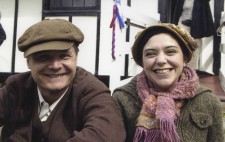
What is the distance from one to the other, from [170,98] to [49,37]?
74cm

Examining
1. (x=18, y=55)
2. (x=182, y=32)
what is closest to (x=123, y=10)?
(x=182, y=32)

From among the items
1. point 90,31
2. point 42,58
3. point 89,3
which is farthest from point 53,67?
point 89,3

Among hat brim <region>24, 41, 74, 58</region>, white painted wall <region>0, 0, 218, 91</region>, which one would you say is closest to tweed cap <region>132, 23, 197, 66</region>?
hat brim <region>24, 41, 74, 58</region>

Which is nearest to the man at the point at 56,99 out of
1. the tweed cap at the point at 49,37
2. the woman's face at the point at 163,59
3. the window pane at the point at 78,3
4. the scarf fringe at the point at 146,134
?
the tweed cap at the point at 49,37

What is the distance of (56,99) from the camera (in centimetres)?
160

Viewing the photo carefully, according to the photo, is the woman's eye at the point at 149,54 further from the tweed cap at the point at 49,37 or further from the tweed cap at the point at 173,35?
the tweed cap at the point at 49,37

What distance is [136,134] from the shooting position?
165 centimetres

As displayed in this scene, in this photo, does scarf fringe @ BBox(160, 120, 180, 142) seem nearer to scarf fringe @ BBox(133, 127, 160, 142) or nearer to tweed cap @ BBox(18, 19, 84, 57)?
scarf fringe @ BBox(133, 127, 160, 142)

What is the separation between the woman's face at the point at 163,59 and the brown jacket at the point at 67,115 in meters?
0.30

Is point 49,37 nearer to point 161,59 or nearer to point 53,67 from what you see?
point 53,67

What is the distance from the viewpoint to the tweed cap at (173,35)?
5.32 ft

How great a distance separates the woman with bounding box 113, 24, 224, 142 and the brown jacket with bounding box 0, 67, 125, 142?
0.71ft

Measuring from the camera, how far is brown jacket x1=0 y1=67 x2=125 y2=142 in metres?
1.39

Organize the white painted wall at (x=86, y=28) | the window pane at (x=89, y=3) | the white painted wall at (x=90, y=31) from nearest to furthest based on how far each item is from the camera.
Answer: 1. the white painted wall at (x=90, y=31)
2. the white painted wall at (x=86, y=28)
3. the window pane at (x=89, y=3)
